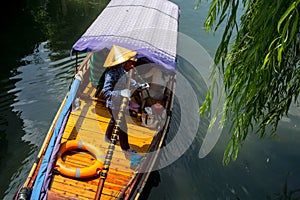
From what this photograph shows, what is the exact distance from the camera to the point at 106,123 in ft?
28.9

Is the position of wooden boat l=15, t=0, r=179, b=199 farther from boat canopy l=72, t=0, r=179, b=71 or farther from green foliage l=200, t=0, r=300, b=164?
green foliage l=200, t=0, r=300, b=164

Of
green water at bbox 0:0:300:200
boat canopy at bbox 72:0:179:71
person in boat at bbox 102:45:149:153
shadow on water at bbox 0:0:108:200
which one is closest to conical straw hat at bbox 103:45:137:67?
person in boat at bbox 102:45:149:153

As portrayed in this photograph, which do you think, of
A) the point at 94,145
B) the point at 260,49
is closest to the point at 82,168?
the point at 94,145

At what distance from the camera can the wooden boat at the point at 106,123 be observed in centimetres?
702

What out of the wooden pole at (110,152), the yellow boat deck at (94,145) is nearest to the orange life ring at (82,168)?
the yellow boat deck at (94,145)

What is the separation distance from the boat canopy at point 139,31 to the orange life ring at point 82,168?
2.46 meters

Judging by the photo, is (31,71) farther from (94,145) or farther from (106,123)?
(94,145)

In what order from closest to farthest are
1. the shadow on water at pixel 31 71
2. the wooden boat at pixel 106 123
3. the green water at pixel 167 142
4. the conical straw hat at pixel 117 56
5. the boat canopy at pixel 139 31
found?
the wooden boat at pixel 106 123
the conical straw hat at pixel 117 56
the boat canopy at pixel 139 31
the green water at pixel 167 142
the shadow on water at pixel 31 71

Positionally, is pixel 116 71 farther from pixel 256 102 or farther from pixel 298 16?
pixel 298 16

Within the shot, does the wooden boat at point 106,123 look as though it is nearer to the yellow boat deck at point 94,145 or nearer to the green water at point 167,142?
the yellow boat deck at point 94,145

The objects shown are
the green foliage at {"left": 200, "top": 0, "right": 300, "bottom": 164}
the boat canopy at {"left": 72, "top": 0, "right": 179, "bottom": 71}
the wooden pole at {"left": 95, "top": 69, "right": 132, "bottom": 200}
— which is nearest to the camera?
the green foliage at {"left": 200, "top": 0, "right": 300, "bottom": 164}

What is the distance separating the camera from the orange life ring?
23.4 feet

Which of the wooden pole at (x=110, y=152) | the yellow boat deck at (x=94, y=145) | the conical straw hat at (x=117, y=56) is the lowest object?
the yellow boat deck at (x=94, y=145)

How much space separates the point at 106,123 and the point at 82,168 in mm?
1813
